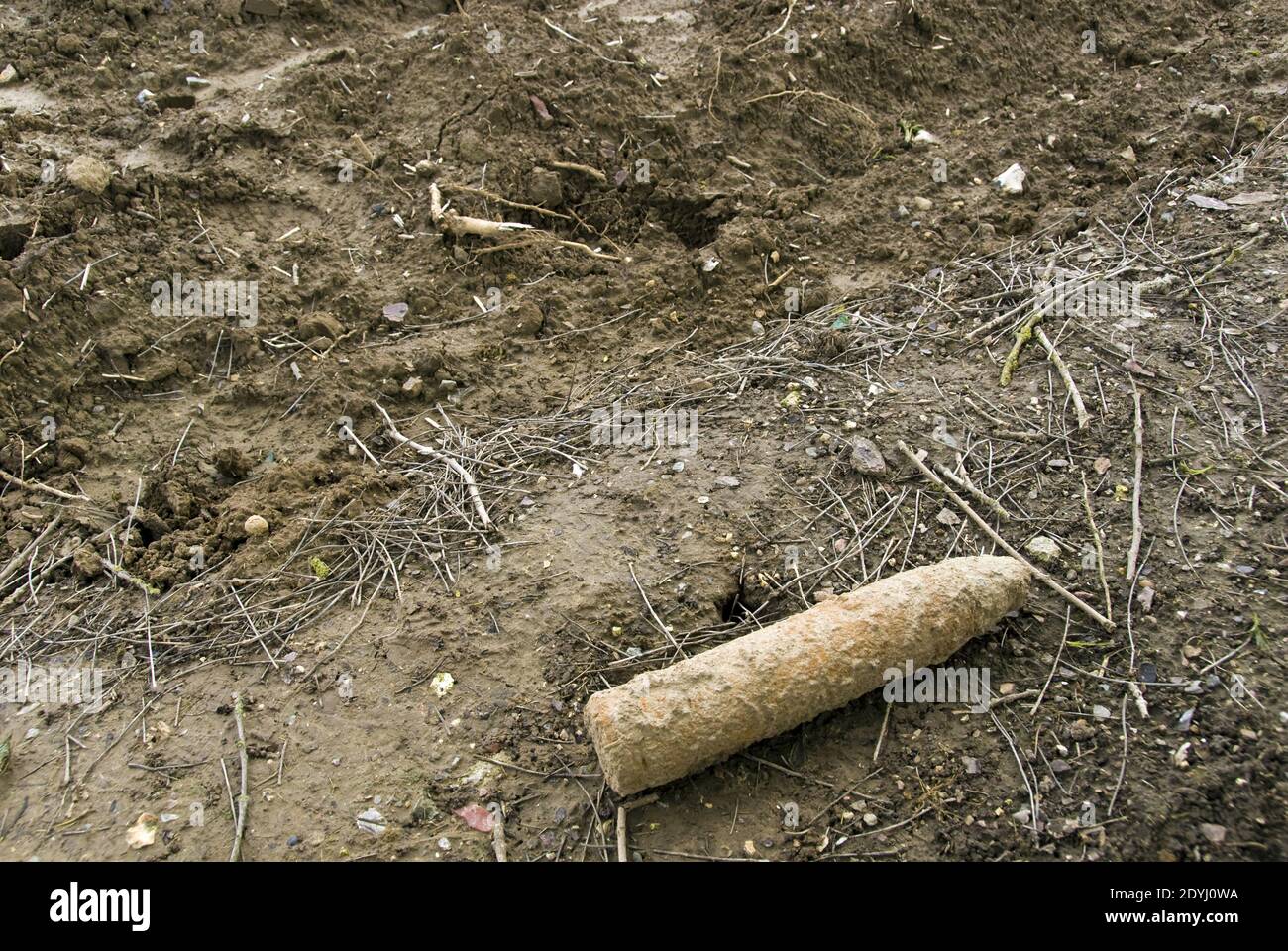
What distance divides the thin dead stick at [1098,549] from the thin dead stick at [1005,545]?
0.04 metres

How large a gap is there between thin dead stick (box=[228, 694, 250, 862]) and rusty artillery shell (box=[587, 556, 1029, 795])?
41.2 inches

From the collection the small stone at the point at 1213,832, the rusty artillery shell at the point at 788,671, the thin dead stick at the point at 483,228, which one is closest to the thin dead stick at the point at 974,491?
the rusty artillery shell at the point at 788,671

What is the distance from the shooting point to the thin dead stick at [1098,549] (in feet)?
9.04

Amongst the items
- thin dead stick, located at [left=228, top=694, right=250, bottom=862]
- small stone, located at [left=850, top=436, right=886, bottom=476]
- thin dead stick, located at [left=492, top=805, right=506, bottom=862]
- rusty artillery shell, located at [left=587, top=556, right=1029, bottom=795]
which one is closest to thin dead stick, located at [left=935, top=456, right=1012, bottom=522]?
small stone, located at [left=850, top=436, right=886, bottom=476]

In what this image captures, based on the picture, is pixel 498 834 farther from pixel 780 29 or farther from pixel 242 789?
pixel 780 29

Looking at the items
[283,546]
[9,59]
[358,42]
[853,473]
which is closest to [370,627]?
[283,546]

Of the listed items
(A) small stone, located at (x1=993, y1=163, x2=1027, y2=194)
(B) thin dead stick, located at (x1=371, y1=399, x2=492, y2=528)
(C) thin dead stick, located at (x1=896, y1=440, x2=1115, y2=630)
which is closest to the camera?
(C) thin dead stick, located at (x1=896, y1=440, x2=1115, y2=630)

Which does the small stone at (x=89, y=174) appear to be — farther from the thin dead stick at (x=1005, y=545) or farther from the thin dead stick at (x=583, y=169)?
the thin dead stick at (x=1005, y=545)

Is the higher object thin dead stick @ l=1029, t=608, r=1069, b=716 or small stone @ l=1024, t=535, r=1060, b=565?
small stone @ l=1024, t=535, r=1060, b=565

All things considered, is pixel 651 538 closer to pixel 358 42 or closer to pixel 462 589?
pixel 462 589

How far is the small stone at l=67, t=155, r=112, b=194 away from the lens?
445 cm

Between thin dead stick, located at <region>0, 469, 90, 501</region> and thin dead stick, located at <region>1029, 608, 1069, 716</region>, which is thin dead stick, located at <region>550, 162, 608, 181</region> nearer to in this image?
thin dead stick, located at <region>0, 469, 90, 501</region>

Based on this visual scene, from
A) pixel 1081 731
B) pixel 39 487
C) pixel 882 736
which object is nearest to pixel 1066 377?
pixel 1081 731

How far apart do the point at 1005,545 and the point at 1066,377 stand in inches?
37.5
